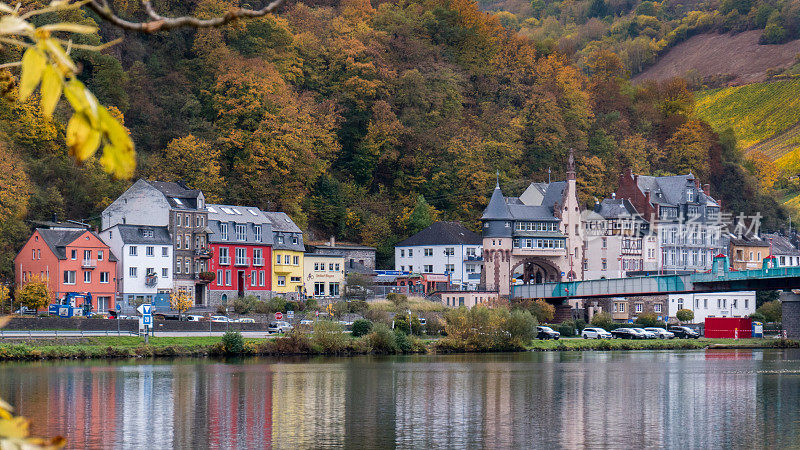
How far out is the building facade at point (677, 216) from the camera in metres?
133

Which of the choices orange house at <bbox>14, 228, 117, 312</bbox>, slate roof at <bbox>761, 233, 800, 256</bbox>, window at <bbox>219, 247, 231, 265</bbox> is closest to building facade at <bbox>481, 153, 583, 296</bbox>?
window at <bbox>219, 247, 231, 265</bbox>

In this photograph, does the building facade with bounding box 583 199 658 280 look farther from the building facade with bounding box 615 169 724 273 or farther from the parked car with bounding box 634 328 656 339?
the parked car with bounding box 634 328 656 339

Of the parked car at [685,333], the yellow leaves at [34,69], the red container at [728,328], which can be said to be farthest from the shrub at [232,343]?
the yellow leaves at [34,69]

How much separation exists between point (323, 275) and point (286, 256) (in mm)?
4598

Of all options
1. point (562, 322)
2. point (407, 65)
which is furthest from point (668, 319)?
point (407, 65)

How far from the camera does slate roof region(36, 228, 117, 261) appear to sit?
8819cm

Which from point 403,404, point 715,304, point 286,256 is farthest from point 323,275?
point 403,404

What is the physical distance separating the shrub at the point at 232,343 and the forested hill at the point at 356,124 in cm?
2392

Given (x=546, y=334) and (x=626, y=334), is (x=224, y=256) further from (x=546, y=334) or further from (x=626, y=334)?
(x=626, y=334)

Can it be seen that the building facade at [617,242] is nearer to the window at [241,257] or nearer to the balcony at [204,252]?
the window at [241,257]

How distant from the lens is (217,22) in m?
5.03

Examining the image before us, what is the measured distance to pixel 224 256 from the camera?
328 ft

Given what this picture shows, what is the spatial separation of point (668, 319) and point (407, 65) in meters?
44.2

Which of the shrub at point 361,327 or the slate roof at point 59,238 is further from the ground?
the slate roof at point 59,238
